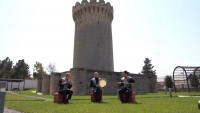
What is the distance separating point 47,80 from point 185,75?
20.1 metres

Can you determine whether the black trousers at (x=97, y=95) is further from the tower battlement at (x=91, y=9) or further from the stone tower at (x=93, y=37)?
the tower battlement at (x=91, y=9)

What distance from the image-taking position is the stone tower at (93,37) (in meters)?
25.8

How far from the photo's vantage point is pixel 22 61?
5906cm

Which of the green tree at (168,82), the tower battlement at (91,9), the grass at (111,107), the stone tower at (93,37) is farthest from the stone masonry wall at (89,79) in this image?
the green tree at (168,82)

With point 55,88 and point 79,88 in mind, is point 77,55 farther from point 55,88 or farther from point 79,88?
point 79,88

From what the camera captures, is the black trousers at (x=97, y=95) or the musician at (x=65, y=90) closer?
the musician at (x=65, y=90)

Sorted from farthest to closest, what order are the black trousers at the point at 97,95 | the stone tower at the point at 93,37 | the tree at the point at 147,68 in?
the tree at the point at 147,68
the stone tower at the point at 93,37
the black trousers at the point at 97,95

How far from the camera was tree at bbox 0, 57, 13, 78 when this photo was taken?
58875 millimetres

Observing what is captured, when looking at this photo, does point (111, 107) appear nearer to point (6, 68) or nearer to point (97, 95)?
point (97, 95)

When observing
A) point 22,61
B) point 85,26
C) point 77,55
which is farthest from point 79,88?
point 22,61

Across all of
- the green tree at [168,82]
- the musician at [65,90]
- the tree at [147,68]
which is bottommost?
→ the green tree at [168,82]

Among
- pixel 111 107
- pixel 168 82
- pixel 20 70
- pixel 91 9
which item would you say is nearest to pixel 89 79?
pixel 91 9

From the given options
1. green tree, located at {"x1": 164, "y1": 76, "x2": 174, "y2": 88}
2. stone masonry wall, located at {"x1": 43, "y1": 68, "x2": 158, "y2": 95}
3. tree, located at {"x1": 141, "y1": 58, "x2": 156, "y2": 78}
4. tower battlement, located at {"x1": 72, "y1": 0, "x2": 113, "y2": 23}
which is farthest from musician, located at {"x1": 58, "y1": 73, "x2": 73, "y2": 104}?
tree, located at {"x1": 141, "y1": 58, "x2": 156, "y2": 78}

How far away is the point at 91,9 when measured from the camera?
26.9 m
